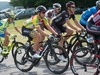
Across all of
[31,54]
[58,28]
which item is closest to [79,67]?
[31,54]

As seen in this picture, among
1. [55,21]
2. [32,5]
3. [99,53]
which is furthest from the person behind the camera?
[32,5]

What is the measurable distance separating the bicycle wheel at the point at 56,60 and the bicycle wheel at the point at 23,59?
57 cm

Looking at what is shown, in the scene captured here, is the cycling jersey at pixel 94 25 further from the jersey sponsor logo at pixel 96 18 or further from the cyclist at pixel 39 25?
the cyclist at pixel 39 25

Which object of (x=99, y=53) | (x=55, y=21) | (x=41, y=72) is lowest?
(x=41, y=72)

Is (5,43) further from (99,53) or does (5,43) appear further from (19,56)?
(99,53)

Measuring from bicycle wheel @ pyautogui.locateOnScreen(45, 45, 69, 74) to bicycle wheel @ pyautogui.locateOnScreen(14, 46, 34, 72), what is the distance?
0.57m

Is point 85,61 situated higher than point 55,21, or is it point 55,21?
point 55,21

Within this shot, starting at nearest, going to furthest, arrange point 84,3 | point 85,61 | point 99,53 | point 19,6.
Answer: point 99,53, point 85,61, point 84,3, point 19,6

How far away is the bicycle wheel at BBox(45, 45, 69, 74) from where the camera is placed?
23.8ft

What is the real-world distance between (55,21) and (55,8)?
0.54 metres

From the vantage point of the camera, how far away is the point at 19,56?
8266mm

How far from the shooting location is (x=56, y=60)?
756 cm

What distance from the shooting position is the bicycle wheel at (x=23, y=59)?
791 cm

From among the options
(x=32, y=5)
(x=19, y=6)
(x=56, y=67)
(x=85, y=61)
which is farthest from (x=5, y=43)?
(x=19, y=6)
